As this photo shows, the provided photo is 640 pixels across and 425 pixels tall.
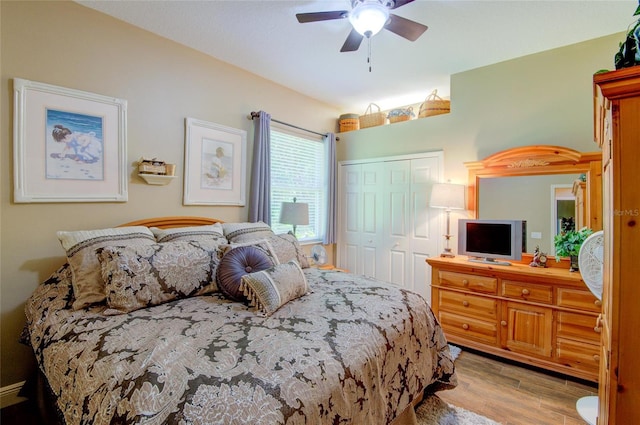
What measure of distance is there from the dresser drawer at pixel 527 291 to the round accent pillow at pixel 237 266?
203 cm

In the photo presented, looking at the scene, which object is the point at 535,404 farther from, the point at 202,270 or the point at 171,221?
the point at 171,221

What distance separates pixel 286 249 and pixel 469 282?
67.7 inches

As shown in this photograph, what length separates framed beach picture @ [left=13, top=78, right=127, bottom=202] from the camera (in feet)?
6.56

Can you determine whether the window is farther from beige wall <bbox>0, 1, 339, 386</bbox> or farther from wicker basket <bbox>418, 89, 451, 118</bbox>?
wicker basket <bbox>418, 89, 451, 118</bbox>

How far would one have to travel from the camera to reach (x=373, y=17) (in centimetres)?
Answer: 183

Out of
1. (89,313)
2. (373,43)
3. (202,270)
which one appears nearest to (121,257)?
(89,313)

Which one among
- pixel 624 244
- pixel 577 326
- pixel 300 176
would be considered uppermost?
pixel 300 176

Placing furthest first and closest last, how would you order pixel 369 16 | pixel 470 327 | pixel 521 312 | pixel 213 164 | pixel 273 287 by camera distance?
pixel 213 164
pixel 470 327
pixel 521 312
pixel 369 16
pixel 273 287

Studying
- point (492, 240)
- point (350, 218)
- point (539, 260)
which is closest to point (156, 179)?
point (350, 218)

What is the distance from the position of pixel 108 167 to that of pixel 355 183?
9.40 feet

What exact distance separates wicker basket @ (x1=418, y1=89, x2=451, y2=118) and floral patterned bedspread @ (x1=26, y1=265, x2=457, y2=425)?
2452mm

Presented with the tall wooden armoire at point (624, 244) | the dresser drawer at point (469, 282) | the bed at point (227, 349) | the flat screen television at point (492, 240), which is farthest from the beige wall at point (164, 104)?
the tall wooden armoire at point (624, 244)

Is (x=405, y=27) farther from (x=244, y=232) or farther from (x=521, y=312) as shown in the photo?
(x=521, y=312)

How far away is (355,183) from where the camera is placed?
423cm
